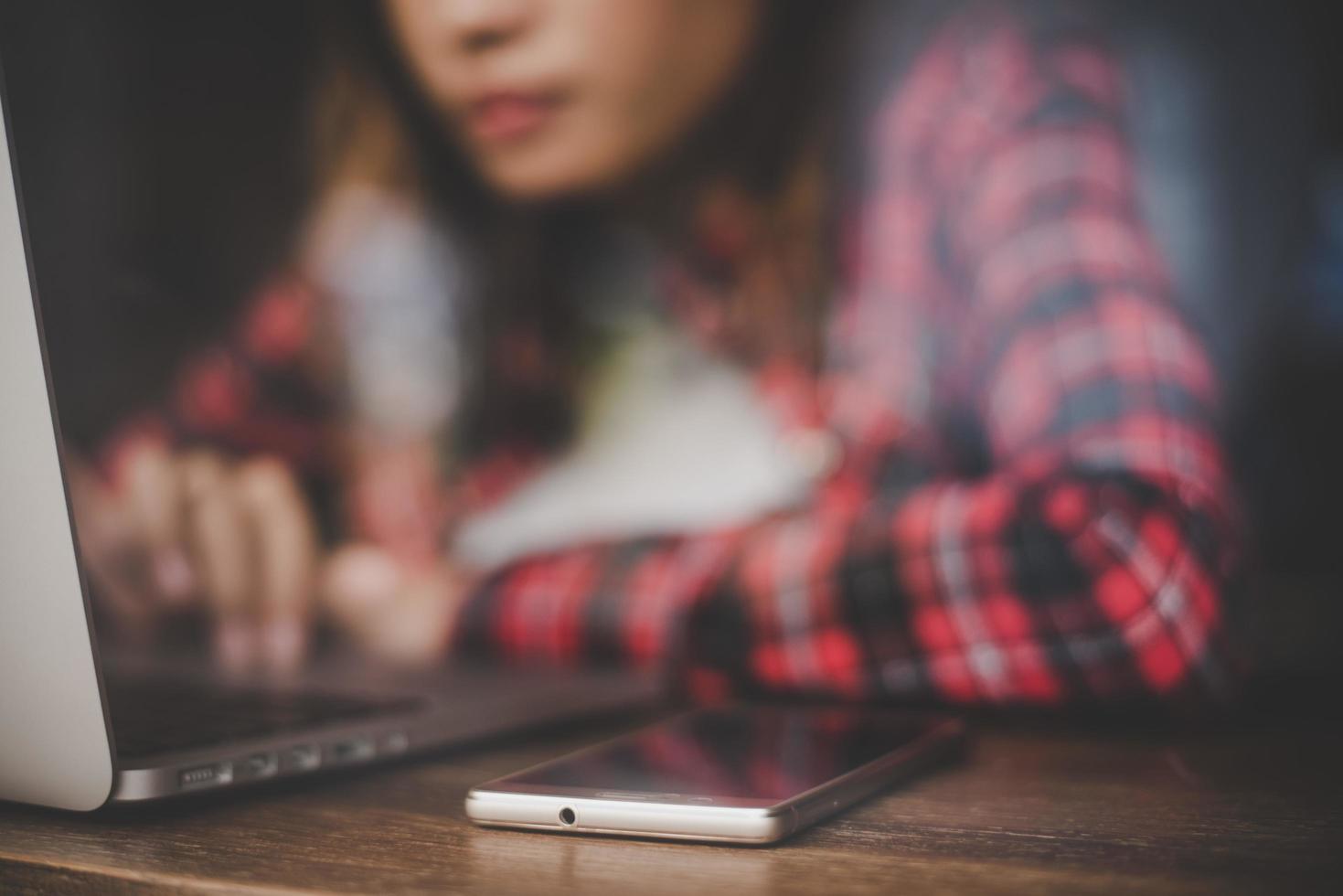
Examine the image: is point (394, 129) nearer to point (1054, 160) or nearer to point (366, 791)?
point (1054, 160)

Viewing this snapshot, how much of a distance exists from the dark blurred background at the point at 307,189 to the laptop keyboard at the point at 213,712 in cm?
26

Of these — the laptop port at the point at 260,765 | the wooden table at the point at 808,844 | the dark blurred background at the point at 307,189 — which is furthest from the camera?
the dark blurred background at the point at 307,189

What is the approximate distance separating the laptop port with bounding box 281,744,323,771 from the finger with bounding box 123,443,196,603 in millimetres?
717

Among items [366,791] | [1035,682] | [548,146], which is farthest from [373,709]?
[548,146]

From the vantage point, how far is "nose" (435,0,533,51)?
3.35 ft

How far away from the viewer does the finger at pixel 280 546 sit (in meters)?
1.12

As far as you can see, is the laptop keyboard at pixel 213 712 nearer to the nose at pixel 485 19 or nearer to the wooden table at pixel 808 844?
the wooden table at pixel 808 844

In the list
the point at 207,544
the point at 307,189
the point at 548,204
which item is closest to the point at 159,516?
the point at 207,544

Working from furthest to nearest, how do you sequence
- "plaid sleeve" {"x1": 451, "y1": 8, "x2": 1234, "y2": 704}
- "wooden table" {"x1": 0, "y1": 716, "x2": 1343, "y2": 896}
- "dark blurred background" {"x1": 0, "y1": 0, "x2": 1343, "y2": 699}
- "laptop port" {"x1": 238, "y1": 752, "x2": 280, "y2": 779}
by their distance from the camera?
"dark blurred background" {"x1": 0, "y1": 0, "x2": 1343, "y2": 699} < "plaid sleeve" {"x1": 451, "y1": 8, "x2": 1234, "y2": 704} < "laptop port" {"x1": 238, "y1": 752, "x2": 280, "y2": 779} < "wooden table" {"x1": 0, "y1": 716, "x2": 1343, "y2": 896}

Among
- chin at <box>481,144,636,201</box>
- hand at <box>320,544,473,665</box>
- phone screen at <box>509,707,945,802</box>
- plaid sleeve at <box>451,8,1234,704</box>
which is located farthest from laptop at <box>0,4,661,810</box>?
chin at <box>481,144,636,201</box>

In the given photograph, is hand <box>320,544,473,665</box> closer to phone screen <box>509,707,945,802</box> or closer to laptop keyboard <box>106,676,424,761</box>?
laptop keyboard <box>106,676,424,761</box>

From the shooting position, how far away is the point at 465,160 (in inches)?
43.8

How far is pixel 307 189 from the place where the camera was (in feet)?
3.79

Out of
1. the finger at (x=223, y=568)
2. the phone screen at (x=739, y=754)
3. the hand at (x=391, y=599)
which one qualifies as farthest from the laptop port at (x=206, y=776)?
the finger at (x=223, y=568)
